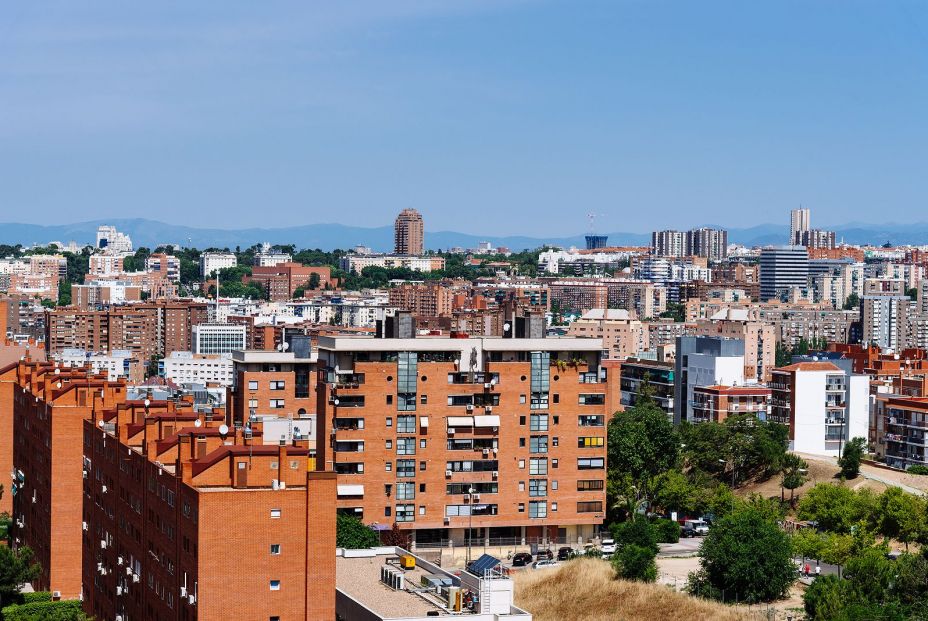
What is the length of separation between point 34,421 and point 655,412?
53.2ft

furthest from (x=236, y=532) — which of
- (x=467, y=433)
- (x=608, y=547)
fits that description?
(x=608, y=547)

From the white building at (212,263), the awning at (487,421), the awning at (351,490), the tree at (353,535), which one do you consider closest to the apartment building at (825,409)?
the awning at (487,421)

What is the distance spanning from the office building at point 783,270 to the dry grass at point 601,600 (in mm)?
122604

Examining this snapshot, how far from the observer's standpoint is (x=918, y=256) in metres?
164

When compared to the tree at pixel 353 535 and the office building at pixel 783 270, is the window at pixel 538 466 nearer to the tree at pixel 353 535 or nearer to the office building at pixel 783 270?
the tree at pixel 353 535

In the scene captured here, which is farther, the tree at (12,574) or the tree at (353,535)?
the tree at (353,535)

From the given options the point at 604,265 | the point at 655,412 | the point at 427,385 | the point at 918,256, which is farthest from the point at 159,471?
the point at 604,265

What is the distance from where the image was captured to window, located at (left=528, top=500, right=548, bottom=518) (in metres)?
32.7

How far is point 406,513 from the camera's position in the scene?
1262 inches

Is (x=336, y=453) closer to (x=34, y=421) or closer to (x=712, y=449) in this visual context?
(x=34, y=421)

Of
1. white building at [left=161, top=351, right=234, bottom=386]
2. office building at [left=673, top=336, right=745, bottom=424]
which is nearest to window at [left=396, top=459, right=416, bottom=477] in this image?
office building at [left=673, top=336, right=745, bottom=424]

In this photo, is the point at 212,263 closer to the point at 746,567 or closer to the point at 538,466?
the point at 538,466

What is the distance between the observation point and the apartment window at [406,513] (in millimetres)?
31984

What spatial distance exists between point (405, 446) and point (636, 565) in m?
6.02
